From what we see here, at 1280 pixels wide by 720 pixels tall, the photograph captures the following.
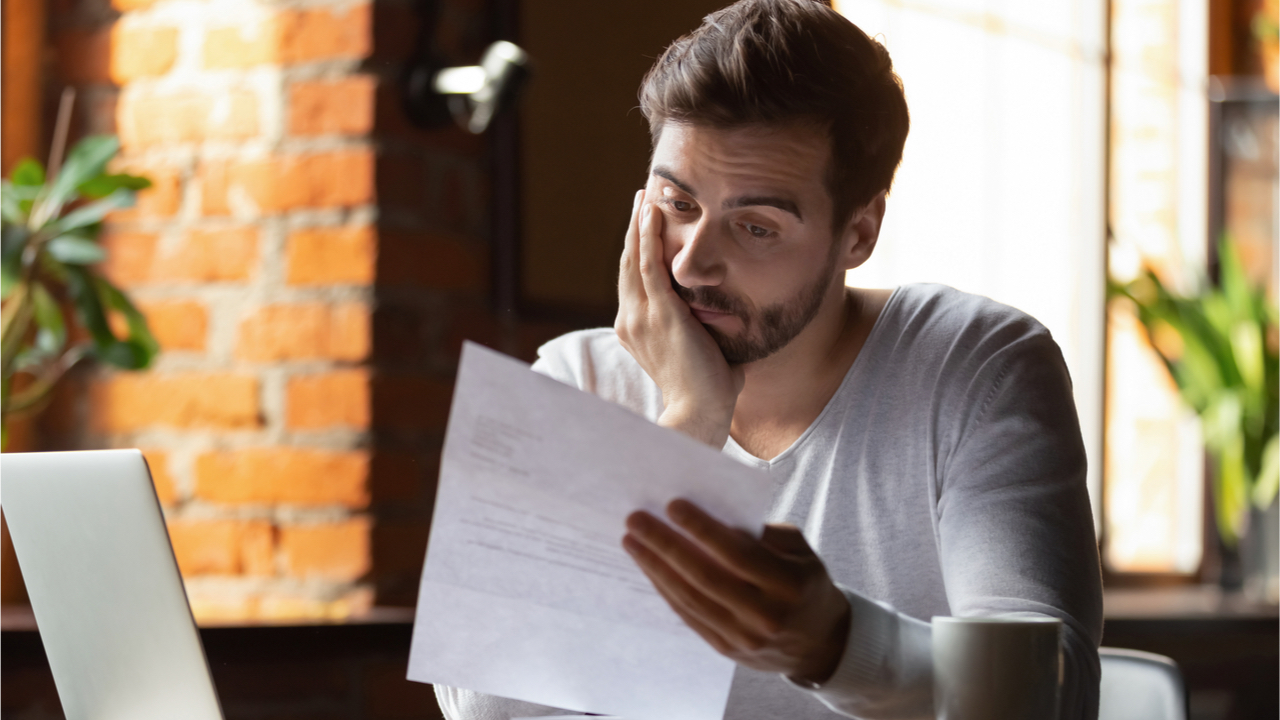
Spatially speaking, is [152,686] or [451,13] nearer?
[152,686]

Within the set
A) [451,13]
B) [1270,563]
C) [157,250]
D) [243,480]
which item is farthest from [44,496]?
[1270,563]

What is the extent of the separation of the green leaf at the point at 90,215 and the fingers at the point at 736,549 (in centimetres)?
92

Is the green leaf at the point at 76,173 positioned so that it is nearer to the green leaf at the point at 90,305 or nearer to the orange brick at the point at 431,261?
the green leaf at the point at 90,305

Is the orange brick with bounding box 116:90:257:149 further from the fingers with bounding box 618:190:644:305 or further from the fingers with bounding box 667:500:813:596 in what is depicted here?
the fingers with bounding box 667:500:813:596

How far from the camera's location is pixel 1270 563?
210 centimetres

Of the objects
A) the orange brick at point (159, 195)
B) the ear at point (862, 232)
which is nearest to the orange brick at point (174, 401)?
the orange brick at point (159, 195)

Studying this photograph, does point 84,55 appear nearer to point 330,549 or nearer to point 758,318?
point 330,549

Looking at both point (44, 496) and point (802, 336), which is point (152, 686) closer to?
point (44, 496)

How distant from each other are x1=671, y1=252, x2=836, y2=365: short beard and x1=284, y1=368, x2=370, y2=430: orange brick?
0.51 metres

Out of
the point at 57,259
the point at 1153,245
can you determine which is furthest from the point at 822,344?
the point at 1153,245

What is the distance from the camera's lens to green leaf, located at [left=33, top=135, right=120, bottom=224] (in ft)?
4.20

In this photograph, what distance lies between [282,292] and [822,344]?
28.0 inches

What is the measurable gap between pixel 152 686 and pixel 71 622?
7cm

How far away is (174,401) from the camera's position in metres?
1.51
